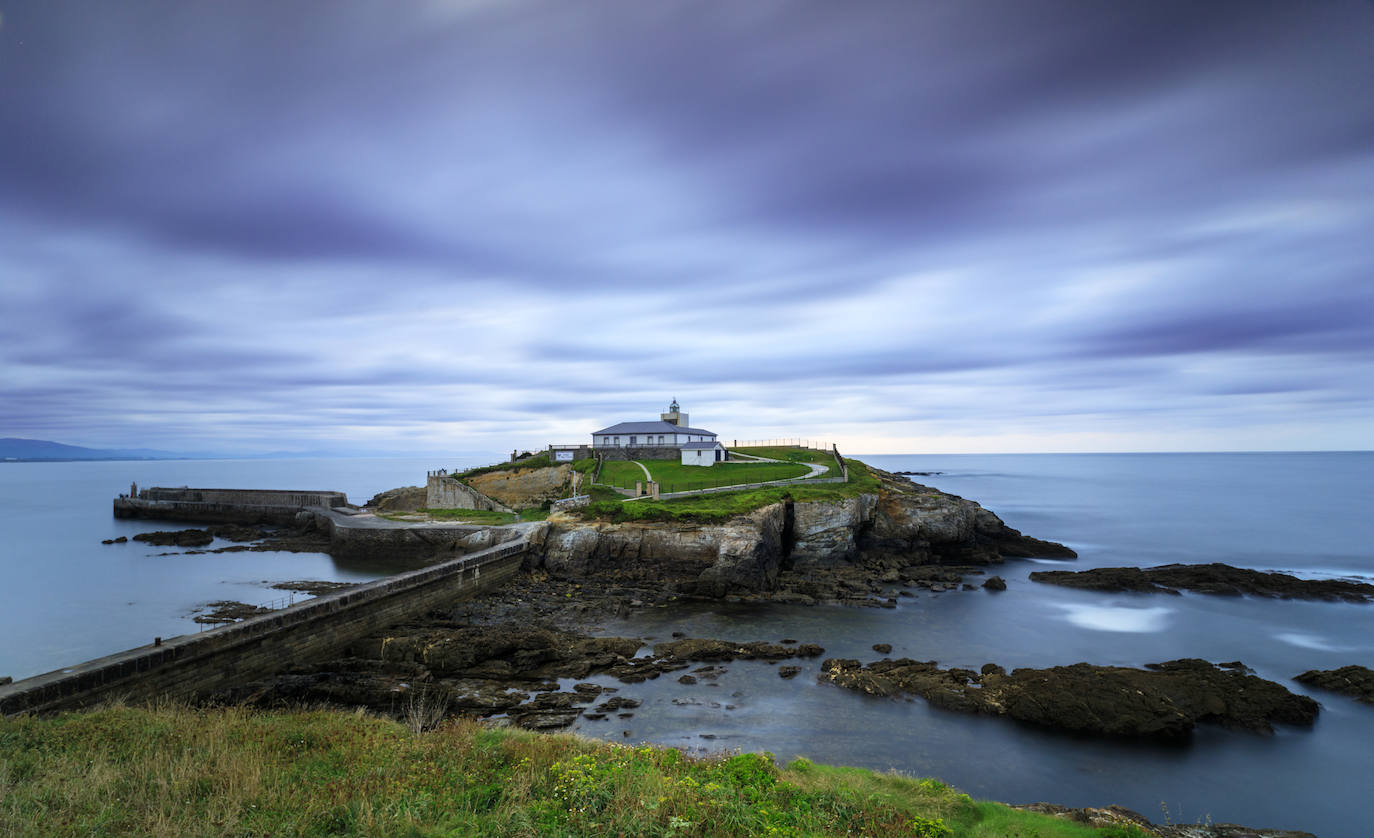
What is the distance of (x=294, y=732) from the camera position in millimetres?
10086

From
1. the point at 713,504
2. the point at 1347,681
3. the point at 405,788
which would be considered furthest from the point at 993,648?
the point at 405,788

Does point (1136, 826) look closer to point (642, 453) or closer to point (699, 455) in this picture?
point (699, 455)

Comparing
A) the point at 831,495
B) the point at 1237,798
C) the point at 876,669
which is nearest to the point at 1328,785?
the point at 1237,798

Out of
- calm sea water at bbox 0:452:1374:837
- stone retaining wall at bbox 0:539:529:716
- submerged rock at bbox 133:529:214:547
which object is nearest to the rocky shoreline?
stone retaining wall at bbox 0:539:529:716

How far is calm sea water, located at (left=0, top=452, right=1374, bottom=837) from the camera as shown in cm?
1416

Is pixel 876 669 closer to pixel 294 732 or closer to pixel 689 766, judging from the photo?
pixel 689 766

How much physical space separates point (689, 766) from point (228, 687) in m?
14.7

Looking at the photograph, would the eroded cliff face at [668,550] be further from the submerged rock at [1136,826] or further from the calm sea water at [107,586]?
the submerged rock at [1136,826]

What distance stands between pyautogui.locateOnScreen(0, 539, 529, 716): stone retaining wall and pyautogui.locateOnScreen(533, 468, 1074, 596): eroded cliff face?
9634 mm

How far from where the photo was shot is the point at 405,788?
A: 7.80 meters

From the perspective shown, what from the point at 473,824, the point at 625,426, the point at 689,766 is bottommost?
the point at 689,766

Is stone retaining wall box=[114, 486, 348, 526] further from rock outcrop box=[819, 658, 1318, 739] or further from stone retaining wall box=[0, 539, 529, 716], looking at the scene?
rock outcrop box=[819, 658, 1318, 739]

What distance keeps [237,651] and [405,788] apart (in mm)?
13514

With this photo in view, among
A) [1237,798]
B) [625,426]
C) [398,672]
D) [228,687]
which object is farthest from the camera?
[625,426]
